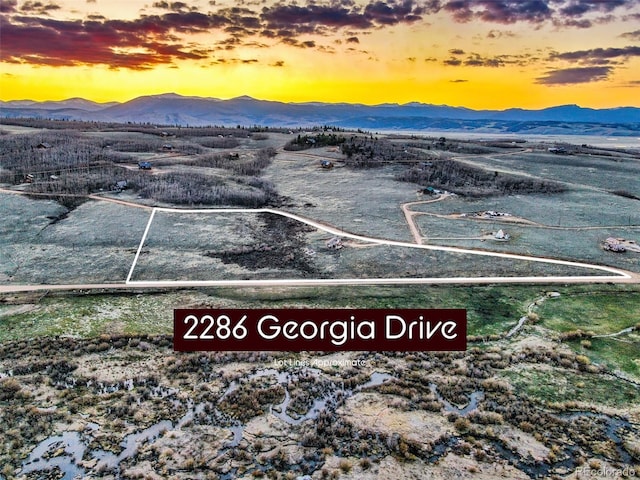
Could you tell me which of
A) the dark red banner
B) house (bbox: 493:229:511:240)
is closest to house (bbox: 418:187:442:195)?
house (bbox: 493:229:511:240)


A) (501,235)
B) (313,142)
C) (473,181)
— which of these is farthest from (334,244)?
(313,142)

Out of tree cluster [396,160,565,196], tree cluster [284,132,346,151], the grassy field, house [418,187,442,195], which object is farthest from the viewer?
tree cluster [284,132,346,151]

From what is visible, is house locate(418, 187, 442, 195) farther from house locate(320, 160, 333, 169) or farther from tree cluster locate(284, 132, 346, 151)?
A: tree cluster locate(284, 132, 346, 151)

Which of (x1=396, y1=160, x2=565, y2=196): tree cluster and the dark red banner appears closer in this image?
the dark red banner

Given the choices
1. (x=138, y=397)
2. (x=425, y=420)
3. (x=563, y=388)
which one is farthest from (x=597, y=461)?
(x=138, y=397)

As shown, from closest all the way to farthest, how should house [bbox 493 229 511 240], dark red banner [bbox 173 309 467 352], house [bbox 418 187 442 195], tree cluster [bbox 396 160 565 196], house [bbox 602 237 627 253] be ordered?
dark red banner [bbox 173 309 467 352] → house [bbox 602 237 627 253] → house [bbox 493 229 511 240] → house [bbox 418 187 442 195] → tree cluster [bbox 396 160 565 196]

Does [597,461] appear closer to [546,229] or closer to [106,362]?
[106,362]

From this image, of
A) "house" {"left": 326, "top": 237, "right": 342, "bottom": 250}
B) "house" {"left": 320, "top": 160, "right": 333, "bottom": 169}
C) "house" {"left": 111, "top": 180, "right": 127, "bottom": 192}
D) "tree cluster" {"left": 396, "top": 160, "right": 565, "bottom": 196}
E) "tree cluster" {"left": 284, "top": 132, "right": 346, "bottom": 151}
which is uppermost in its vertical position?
"tree cluster" {"left": 284, "top": 132, "right": 346, "bottom": 151}

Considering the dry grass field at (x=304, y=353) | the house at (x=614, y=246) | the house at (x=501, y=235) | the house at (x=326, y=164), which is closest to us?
the dry grass field at (x=304, y=353)

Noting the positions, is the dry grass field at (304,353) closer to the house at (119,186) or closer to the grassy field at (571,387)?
the grassy field at (571,387)

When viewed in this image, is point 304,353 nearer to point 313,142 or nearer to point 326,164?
point 326,164

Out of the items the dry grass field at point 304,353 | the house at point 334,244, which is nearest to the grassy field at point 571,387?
the dry grass field at point 304,353
